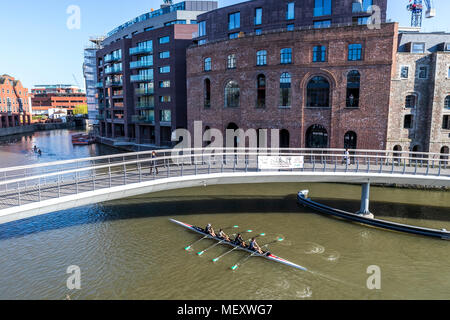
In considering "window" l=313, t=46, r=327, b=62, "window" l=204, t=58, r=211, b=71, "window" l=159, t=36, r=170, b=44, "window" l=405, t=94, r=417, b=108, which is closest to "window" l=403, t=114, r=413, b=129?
"window" l=405, t=94, r=417, b=108

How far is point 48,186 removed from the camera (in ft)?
55.0

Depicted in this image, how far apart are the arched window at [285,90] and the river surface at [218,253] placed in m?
11.0

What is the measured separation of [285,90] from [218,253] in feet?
67.7

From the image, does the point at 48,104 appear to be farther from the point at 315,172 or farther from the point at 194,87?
the point at 315,172

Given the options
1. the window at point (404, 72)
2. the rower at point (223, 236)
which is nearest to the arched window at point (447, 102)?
the window at point (404, 72)

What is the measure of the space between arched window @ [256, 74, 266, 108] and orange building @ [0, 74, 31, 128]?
74381 millimetres

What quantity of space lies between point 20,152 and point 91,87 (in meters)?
34.7

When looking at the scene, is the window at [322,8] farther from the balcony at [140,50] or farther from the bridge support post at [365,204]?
the balcony at [140,50]

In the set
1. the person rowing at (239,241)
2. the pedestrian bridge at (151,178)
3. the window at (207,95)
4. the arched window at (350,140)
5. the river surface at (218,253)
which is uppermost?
the window at (207,95)

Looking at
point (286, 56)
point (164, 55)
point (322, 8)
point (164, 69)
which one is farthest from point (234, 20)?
point (286, 56)

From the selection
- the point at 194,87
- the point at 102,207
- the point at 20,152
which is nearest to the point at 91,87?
the point at 20,152

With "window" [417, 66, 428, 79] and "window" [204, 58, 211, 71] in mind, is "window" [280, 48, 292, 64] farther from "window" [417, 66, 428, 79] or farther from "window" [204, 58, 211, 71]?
"window" [417, 66, 428, 79]

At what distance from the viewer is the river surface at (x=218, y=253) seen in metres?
14.6

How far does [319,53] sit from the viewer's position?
31.5 meters
